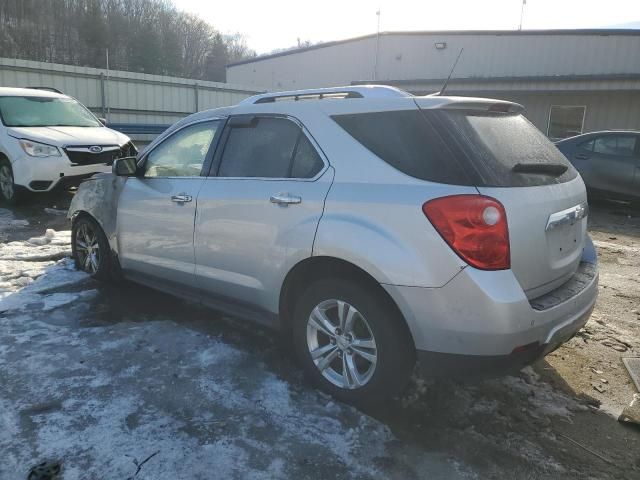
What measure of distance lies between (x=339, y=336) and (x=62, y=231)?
5840mm

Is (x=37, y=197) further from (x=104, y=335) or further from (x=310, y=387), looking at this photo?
(x=310, y=387)

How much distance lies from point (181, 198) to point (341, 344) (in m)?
1.71

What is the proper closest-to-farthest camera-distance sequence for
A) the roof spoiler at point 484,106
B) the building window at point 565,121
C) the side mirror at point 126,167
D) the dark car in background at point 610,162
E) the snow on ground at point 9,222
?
the roof spoiler at point 484,106 → the side mirror at point 126,167 → the snow on ground at point 9,222 → the dark car in background at point 610,162 → the building window at point 565,121

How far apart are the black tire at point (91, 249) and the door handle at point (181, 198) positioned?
4.03ft

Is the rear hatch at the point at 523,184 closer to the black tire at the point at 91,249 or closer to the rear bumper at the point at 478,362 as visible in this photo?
the rear bumper at the point at 478,362

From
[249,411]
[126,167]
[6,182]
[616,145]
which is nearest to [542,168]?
[249,411]

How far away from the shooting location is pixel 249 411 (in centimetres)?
291

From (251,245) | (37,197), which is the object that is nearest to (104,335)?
(251,245)

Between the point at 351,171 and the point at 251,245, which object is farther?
the point at 251,245

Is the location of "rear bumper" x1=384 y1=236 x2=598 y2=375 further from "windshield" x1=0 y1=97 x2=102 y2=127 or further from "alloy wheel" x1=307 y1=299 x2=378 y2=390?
"windshield" x1=0 y1=97 x2=102 y2=127

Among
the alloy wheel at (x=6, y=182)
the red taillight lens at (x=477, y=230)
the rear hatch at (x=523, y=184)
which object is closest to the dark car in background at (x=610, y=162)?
the rear hatch at (x=523, y=184)

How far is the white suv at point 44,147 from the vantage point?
26.7ft

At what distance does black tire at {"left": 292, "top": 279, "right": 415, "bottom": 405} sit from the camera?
2684 mm

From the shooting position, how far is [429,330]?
8.36 feet
